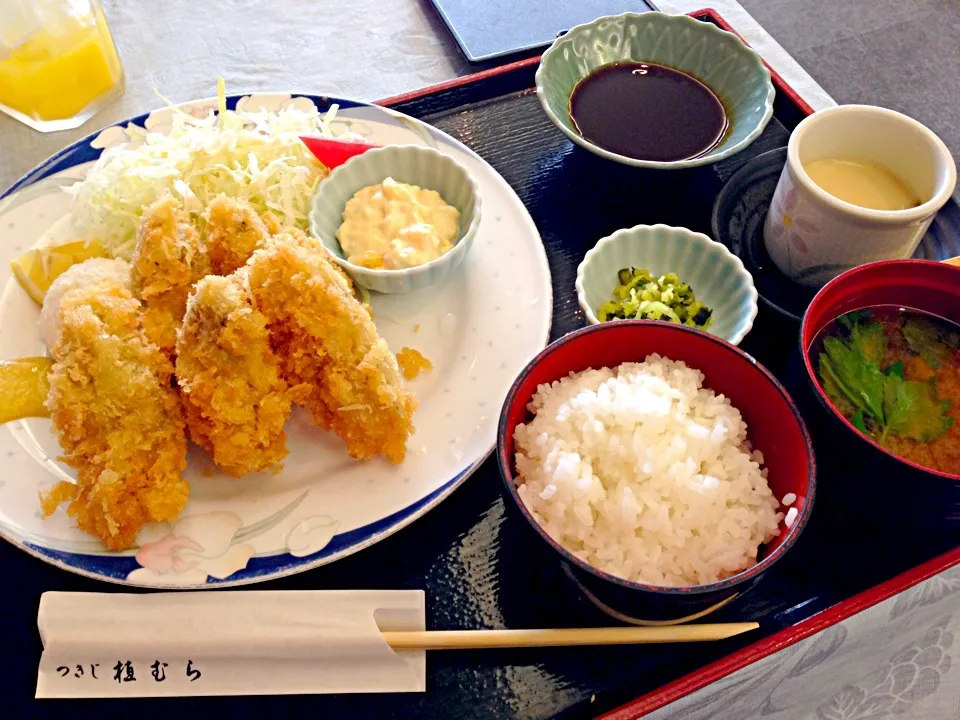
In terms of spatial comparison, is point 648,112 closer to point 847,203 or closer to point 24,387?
point 847,203

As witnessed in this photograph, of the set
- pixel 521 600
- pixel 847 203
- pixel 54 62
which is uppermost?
pixel 54 62

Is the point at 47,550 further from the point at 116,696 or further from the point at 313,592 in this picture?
the point at 313,592

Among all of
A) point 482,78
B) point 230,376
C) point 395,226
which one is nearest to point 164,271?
point 230,376

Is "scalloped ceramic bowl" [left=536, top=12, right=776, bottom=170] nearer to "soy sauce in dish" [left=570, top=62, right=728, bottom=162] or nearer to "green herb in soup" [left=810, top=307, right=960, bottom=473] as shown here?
"soy sauce in dish" [left=570, top=62, right=728, bottom=162]

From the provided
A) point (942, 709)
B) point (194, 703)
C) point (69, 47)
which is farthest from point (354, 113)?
point (942, 709)

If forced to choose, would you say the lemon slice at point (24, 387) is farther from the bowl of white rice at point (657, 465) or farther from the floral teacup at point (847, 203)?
the floral teacup at point (847, 203)

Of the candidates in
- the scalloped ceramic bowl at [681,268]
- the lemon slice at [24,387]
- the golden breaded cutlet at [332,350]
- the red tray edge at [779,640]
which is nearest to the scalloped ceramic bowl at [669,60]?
the scalloped ceramic bowl at [681,268]

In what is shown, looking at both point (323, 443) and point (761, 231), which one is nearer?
point (323, 443)
